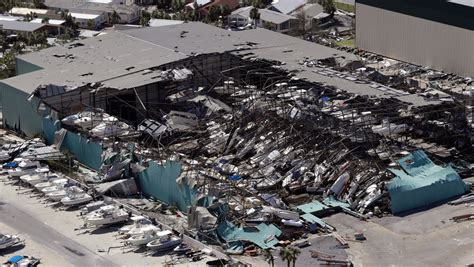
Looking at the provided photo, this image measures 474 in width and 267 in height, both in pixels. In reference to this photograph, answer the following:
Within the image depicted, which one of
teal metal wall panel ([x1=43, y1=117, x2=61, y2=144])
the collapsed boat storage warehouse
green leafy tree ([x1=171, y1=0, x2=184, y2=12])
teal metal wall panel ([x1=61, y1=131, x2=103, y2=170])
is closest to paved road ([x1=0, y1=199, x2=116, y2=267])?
the collapsed boat storage warehouse

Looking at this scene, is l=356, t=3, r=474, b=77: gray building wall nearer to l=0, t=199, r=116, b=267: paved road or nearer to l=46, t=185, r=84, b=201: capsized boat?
l=46, t=185, r=84, b=201: capsized boat

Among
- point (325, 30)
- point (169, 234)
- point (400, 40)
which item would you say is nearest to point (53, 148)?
A: point (169, 234)

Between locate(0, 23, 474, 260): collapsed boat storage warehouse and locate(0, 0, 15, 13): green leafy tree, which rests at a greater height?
locate(0, 23, 474, 260): collapsed boat storage warehouse

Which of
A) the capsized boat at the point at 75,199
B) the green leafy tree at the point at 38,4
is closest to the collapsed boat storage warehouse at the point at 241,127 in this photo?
the capsized boat at the point at 75,199

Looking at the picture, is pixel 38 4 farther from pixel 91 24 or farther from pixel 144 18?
pixel 144 18

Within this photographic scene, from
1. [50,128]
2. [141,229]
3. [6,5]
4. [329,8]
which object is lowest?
[329,8]

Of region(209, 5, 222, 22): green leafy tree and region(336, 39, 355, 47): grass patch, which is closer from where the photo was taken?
region(336, 39, 355, 47): grass patch

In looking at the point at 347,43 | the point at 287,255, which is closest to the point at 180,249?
the point at 287,255

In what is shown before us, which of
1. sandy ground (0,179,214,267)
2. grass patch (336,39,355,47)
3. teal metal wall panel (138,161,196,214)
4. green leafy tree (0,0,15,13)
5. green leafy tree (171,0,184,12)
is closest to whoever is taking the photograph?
sandy ground (0,179,214,267)
